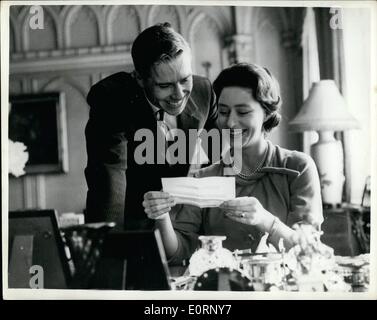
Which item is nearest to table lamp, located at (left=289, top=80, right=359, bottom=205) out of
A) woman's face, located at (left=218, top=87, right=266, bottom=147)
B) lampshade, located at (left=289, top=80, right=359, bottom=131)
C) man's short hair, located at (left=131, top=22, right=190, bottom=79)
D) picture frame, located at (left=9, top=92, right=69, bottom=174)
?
lampshade, located at (left=289, top=80, right=359, bottom=131)

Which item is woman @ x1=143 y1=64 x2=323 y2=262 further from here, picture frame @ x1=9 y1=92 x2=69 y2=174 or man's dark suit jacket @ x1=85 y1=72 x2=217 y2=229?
picture frame @ x1=9 y1=92 x2=69 y2=174

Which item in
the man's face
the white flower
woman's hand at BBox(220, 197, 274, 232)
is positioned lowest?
woman's hand at BBox(220, 197, 274, 232)

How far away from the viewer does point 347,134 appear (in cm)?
224

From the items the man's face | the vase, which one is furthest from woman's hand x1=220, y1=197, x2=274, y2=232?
the man's face

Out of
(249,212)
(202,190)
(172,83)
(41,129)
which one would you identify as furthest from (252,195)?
(41,129)

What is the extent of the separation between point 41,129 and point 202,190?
0.59 m

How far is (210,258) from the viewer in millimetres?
2203

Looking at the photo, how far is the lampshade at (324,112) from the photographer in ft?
7.26

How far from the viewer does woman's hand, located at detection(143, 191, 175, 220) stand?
7.23 feet

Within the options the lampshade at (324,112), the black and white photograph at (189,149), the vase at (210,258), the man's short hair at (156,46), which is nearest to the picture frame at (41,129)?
the black and white photograph at (189,149)

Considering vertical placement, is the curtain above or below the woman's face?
above

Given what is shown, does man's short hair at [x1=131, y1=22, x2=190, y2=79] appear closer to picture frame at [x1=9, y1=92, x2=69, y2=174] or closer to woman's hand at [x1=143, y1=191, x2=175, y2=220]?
picture frame at [x1=9, y1=92, x2=69, y2=174]

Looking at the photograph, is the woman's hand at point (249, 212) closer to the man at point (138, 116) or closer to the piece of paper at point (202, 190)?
the piece of paper at point (202, 190)

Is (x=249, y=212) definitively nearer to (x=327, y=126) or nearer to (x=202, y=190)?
(x=202, y=190)
